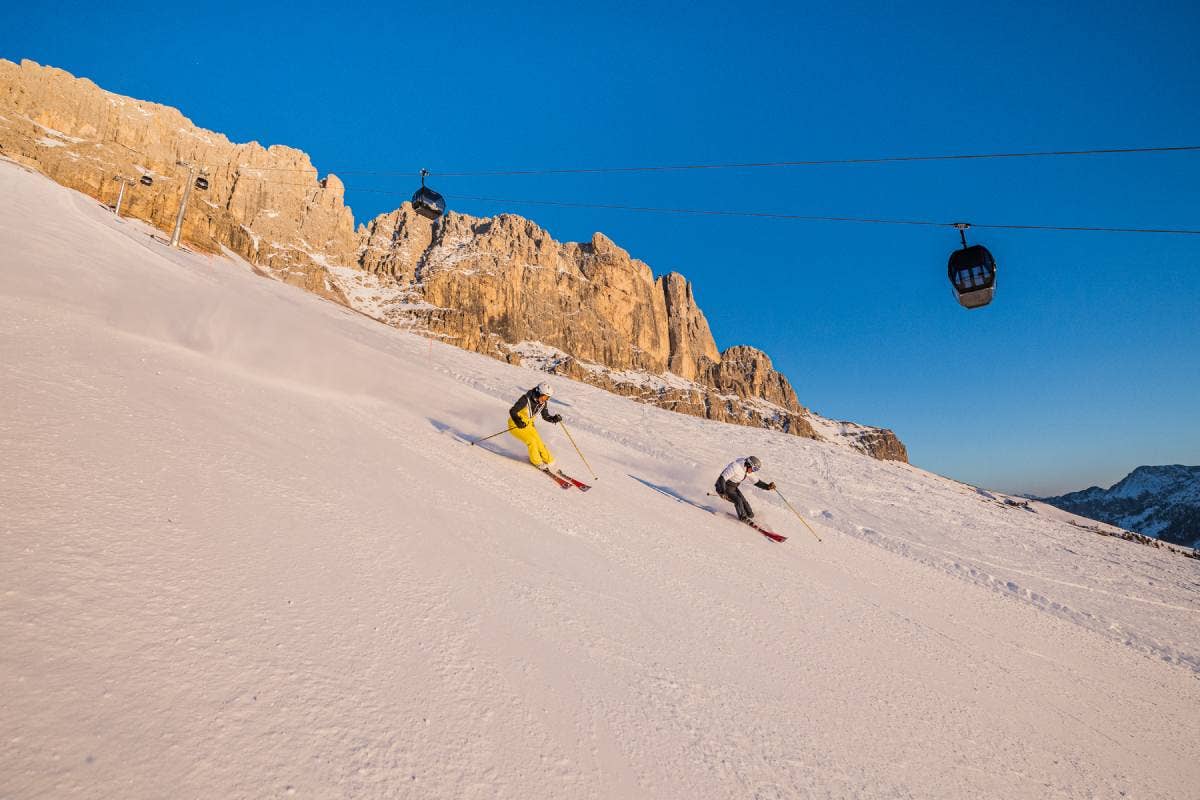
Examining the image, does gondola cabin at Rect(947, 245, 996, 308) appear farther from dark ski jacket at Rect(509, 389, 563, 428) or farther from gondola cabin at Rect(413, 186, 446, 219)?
gondola cabin at Rect(413, 186, 446, 219)

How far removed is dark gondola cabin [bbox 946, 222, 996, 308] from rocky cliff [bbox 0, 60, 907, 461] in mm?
110451

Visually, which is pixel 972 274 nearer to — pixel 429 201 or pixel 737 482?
pixel 737 482

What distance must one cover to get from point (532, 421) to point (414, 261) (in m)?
190

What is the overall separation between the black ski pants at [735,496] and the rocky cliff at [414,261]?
108 meters

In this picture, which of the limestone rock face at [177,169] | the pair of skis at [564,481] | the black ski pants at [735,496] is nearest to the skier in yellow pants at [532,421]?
the pair of skis at [564,481]

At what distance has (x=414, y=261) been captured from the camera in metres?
179

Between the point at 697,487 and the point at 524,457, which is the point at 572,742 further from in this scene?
the point at 697,487

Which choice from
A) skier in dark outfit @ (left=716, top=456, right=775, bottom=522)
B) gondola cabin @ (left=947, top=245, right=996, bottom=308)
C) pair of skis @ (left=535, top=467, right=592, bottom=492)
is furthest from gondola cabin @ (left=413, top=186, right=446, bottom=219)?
gondola cabin @ (left=947, top=245, right=996, bottom=308)

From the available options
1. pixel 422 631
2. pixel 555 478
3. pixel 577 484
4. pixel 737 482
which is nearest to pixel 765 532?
pixel 737 482

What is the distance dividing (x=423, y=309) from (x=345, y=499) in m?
160

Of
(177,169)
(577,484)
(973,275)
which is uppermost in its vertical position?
(177,169)

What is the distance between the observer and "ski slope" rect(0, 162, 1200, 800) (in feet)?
6.58

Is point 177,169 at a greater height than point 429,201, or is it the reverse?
point 177,169

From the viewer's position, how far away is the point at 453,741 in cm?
231
